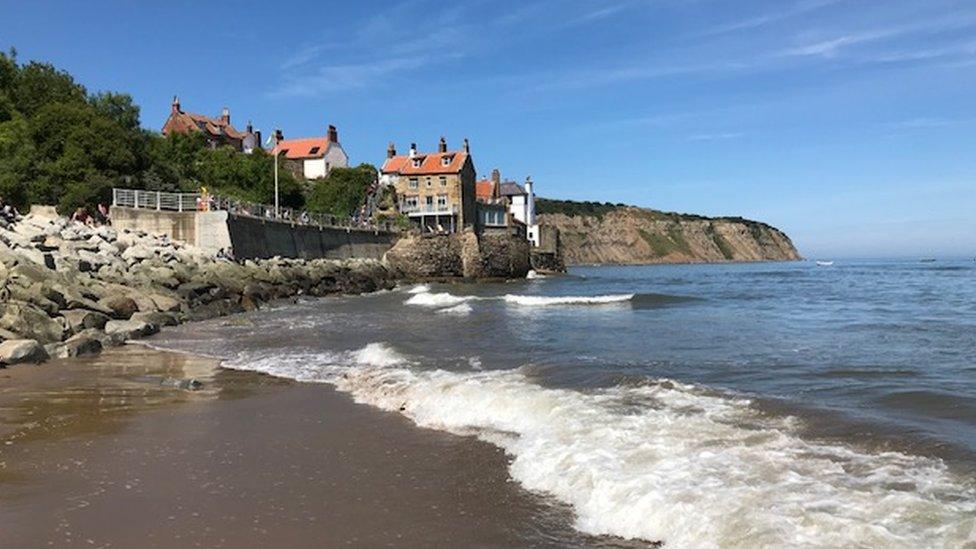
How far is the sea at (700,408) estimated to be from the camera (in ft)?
18.0

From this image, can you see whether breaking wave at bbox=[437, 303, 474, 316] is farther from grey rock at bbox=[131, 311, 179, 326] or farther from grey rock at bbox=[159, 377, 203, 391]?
grey rock at bbox=[159, 377, 203, 391]

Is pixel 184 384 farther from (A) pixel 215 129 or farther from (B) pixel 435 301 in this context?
(A) pixel 215 129

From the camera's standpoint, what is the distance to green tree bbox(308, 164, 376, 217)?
6731 cm

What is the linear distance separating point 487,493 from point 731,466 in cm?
215

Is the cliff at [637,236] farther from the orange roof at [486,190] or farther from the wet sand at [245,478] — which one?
the wet sand at [245,478]

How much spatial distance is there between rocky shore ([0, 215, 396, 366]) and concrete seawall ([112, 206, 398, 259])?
4.52 ft

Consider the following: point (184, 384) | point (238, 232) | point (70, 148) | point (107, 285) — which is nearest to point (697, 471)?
point (184, 384)

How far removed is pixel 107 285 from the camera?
22344mm

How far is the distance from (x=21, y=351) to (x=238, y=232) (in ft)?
79.3

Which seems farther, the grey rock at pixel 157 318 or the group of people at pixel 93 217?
the group of people at pixel 93 217

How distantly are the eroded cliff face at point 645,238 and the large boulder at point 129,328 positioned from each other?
13683cm

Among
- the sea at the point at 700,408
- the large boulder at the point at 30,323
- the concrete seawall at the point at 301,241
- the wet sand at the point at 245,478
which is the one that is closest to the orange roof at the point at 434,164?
the concrete seawall at the point at 301,241

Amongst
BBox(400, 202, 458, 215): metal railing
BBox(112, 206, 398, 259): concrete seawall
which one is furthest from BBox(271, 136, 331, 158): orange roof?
BBox(112, 206, 398, 259): concrete seawall

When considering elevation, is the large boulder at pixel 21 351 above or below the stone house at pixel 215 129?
below
